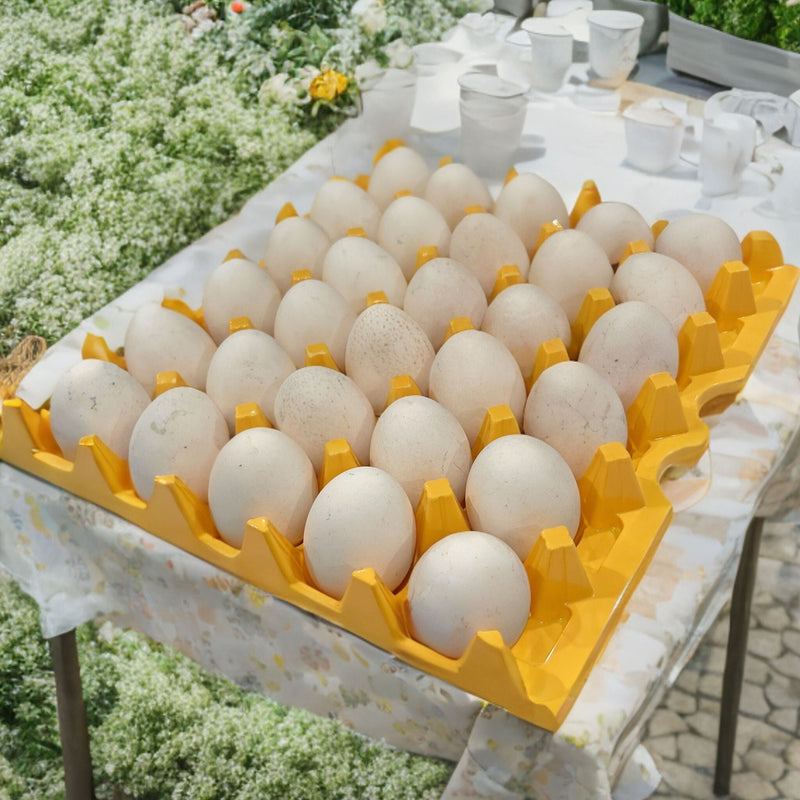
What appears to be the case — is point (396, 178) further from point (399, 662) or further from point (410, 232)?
point (399, 662)

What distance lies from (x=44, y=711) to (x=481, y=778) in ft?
3.13

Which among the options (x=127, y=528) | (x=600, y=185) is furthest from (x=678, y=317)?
(x=127, y=528)

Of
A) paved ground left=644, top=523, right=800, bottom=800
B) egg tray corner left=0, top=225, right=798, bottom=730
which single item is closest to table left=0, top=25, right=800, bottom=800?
egg tray corner left=0, top=225, right=798, bottom=730

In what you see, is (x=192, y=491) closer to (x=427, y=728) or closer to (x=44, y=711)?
(x=427, y=728)

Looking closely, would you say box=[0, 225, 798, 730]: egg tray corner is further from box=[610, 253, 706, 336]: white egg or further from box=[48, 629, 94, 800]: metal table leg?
box=[48, 629, 94, 800]: metal table leg

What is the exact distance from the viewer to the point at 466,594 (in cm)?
79

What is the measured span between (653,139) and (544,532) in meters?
0.97

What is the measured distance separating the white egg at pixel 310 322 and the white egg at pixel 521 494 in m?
0.28

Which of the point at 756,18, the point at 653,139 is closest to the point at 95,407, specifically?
the point at 653,139

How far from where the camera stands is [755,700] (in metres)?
1.69

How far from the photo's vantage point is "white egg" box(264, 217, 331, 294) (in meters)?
1.25

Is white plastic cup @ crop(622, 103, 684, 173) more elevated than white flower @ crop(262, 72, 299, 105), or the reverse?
white plastic cup @ crop(622, 103, 684, 173)

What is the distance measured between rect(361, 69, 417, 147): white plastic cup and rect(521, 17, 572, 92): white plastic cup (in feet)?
0.93

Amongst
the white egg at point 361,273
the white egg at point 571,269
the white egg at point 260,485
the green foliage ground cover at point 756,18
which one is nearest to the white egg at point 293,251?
the white egg at point 361,273
